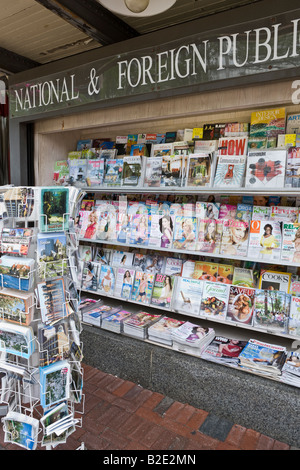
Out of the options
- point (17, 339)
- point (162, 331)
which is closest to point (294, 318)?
point (162, 331)

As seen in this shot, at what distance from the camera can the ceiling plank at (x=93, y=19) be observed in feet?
7.51

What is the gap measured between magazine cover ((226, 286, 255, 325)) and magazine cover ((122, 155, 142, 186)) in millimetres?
1301

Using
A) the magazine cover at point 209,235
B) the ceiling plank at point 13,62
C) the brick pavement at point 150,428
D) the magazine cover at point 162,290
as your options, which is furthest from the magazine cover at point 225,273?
the ceiling plank at point 13,62

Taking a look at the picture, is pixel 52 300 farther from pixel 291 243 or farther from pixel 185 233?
pixel 291 243

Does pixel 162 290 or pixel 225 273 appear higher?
pixel 225 273

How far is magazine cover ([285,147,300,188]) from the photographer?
2.30 metres

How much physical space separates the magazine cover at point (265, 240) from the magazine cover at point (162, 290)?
77 cm

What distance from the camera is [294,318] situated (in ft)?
7.78

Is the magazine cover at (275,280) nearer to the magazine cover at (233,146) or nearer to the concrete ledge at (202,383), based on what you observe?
the concrete ledge at (202,383)

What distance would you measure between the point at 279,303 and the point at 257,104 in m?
1.45

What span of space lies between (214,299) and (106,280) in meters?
1.12

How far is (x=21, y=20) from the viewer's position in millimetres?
2773

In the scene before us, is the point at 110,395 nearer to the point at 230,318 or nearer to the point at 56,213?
the point at 230,318

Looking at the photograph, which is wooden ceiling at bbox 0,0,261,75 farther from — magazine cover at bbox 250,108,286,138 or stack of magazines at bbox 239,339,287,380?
stack of magazines at bbox 239,339,287,380
